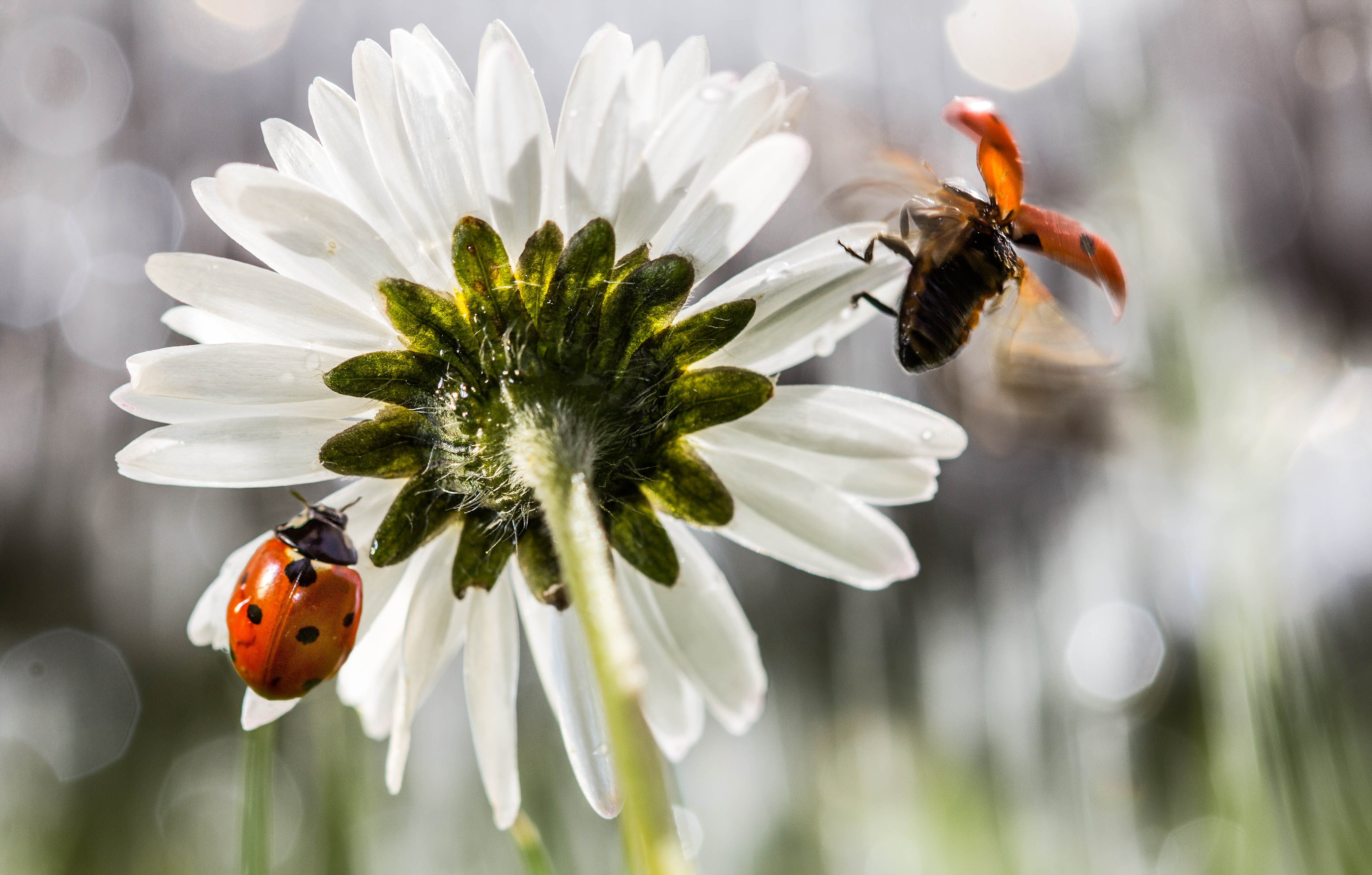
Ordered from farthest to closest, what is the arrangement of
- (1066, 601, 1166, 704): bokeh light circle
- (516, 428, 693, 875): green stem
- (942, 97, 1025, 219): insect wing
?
(1066, 601, 1166, 704): bokeh light circle
(942, 97, 1025, 219): insect wing
(516, 428, 693, 875): green stem

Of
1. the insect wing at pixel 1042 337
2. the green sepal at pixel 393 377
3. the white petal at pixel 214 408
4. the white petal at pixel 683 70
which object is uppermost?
the white petal at pixel 683 70

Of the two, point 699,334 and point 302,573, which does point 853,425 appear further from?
point 302,573

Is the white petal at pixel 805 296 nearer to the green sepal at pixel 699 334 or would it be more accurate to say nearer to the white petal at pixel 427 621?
the green sepal at pixel 699 334

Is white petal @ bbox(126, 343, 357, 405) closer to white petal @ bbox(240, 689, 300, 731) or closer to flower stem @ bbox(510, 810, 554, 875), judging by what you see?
white petal @ bbox(240, 689, 300, 731)

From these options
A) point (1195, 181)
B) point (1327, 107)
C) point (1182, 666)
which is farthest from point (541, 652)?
point (1327, 107)

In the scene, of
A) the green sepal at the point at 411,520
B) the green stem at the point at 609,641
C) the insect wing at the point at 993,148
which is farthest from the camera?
the green sepal at the point at 411,520

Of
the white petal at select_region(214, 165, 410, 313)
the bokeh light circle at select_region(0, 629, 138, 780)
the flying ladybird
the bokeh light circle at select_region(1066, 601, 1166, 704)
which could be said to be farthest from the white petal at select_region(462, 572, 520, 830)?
the bokeh light circle at select_region(0, 629, 138, 780)

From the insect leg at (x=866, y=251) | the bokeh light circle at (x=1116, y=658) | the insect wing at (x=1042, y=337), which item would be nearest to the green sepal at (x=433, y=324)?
the insect leg at (x=866, y=251)

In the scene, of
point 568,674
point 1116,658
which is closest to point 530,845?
point 568,674
